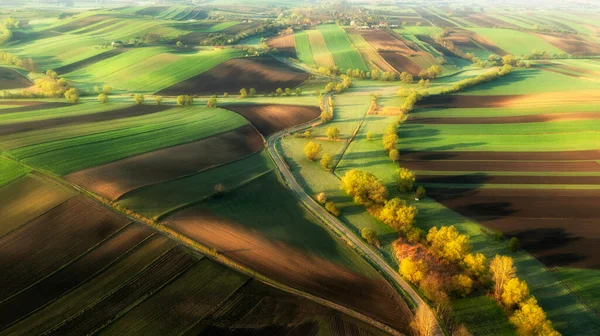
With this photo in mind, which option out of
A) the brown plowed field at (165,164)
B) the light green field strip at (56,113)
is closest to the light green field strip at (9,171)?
the brown plowed field at (165,164)

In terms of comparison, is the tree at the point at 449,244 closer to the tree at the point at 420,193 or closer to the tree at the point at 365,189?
the tree at the point at 365,189

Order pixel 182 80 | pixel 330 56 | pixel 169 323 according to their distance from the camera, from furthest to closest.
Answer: pixel 330 56 < pixel 182 80 < pixel 169 323

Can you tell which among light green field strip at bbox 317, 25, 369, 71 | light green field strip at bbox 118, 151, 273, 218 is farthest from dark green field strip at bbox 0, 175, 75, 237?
light green field strip at bbox 317, 25, 369, 71

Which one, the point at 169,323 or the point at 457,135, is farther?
the point at 457,135

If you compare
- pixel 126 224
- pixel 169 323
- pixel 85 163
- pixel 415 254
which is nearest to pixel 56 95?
pixel 85 163

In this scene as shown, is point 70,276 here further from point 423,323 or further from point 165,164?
point 423,323

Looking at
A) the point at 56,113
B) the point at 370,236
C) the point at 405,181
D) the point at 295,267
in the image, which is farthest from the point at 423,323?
the point at 56,113

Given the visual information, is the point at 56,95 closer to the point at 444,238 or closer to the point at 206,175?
the point at 206,175

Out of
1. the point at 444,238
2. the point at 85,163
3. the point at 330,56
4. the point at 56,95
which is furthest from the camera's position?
the point at 330,56
